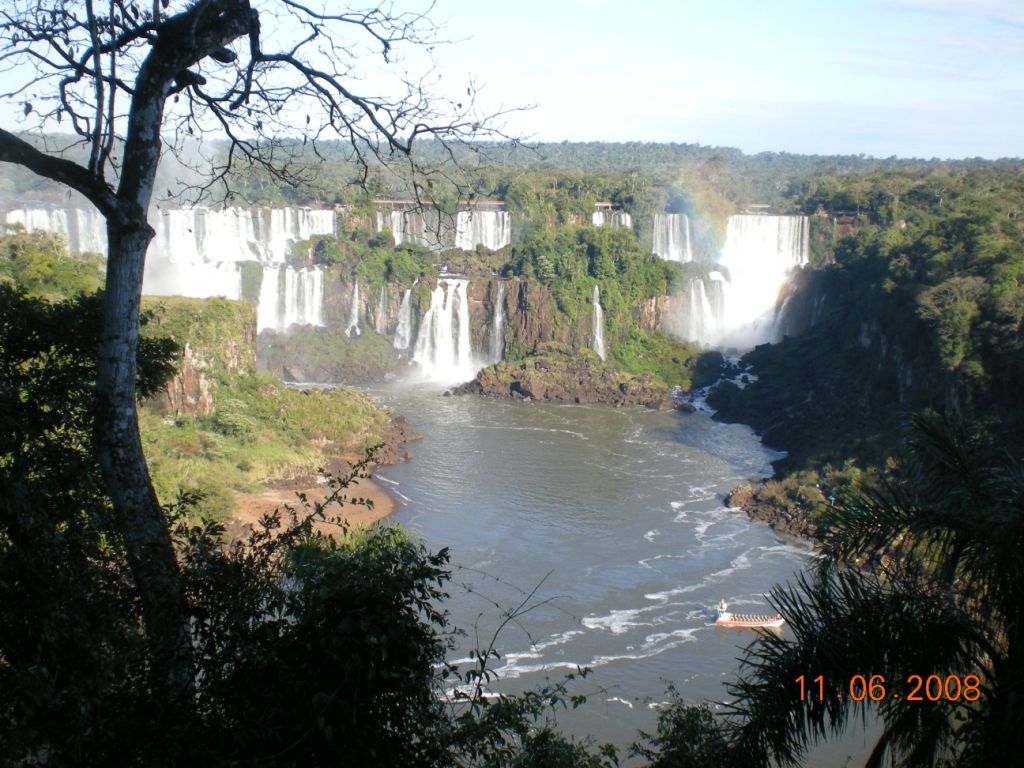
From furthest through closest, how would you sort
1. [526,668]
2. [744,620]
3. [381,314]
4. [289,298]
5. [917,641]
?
[381,314]
[289,298]
[744,620]
[526,668]
[917,641]

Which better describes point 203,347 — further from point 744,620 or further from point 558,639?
point 744,620

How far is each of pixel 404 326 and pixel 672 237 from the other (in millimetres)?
13028

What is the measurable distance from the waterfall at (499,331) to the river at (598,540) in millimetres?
5790

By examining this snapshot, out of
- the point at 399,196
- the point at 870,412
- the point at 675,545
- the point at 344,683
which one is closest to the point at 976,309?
the point at 870,412

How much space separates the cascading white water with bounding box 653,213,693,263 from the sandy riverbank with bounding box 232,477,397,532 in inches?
958

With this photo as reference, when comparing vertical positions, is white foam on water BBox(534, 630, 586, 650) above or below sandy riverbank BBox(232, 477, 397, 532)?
below

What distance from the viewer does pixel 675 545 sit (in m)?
17.6

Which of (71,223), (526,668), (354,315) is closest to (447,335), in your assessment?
(354,315)

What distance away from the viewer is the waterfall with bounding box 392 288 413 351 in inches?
1441

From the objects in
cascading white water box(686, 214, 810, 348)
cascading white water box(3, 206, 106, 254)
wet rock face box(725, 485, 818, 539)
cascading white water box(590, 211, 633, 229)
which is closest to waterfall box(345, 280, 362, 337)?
cascading white water box(3, 206, 106, 254)

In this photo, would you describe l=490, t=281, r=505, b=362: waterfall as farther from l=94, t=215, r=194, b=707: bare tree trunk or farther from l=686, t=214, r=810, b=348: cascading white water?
l=94, t=215, r=194, b=707: bare tree trunk

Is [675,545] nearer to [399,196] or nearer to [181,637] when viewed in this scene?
[181,637]

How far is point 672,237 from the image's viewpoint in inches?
1665

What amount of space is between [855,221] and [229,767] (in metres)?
43.2
